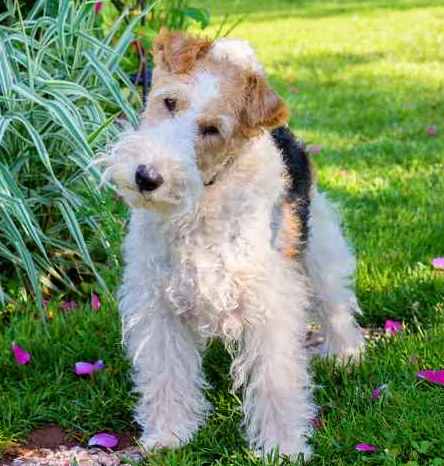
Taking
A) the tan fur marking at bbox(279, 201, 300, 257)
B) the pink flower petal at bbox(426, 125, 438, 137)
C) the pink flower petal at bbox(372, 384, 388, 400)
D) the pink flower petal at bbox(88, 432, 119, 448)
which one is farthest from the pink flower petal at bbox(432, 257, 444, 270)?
the pink flower petal at bbox(426, 125, 438, 137)

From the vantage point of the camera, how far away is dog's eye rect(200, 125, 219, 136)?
266 cm

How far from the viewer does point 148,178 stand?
2.46 meters

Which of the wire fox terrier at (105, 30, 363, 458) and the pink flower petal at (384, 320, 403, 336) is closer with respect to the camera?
the wire fox terrier at (105, 30, 363, 458)

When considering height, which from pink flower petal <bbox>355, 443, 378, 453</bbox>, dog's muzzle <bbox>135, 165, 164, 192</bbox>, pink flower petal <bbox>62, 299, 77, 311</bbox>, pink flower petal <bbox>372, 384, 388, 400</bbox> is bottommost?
pink flower petal <bbox>62, 299, 77, 311</bbox>

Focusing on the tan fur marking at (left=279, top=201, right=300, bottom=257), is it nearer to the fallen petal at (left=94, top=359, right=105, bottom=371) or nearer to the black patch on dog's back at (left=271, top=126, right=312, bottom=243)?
the black patch on dog's back at (left=271, top=126, right=312, bottom=243)

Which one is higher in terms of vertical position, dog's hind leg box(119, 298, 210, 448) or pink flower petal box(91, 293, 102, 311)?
dog's hind leg box(119, 298, 210, 448)

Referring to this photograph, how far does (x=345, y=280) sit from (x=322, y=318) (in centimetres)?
19

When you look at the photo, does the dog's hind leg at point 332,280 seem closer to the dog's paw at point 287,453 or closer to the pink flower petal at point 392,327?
the pink flower petal at point 392,327

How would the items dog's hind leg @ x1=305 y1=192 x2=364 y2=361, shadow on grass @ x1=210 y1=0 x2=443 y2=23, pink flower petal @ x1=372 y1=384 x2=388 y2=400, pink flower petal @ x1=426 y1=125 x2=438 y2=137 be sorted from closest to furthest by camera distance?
pink flower petal @ x1=372 y1=384 x2=388 y2=400, dog's hind leg @ x1=305 y1=192 x2=364 y2=361, pink flower petal @ x1=426 y1=125 x2=438 y2=137, shadow on grass @ x1=210 y1=0 x2=443 y2=23

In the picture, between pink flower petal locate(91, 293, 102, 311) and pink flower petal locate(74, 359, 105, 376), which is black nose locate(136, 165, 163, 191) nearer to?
pink flower petal locate(74, 359, 105, 376)

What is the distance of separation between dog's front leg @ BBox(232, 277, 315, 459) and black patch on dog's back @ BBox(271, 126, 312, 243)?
0.39 meters

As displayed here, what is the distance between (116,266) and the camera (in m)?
4.09

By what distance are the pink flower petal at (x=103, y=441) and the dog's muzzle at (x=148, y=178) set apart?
1.02 m

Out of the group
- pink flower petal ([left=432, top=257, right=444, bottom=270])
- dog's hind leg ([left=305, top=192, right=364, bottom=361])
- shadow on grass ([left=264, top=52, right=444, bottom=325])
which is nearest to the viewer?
dog's hind leg ([left=305, top=192, right=364, bottom=361])
